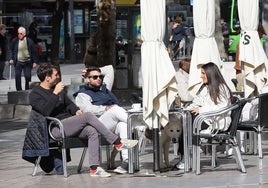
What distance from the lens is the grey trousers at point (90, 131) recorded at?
10742mm

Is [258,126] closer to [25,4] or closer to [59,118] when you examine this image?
[59,118]

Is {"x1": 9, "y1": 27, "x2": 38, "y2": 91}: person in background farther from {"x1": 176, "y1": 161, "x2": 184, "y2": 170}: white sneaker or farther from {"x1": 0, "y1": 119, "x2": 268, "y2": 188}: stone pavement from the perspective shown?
{"x1": 176, "y1": 161, "x2": 184, "y2": 170}: white sneaker

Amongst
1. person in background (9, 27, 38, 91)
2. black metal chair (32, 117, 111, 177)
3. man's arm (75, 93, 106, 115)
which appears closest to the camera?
black metal chair (32, 117, 111, 177)

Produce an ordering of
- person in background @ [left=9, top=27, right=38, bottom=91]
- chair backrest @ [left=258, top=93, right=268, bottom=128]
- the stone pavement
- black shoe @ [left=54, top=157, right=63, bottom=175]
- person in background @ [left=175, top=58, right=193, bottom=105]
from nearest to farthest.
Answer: the stone pavement
black shoe @ [left=54, top=157, right=63, bottom=175]
chair backrest @ [left=258, top=93, right=268, bottom=128]
person in background @ [left=175, top=58, right=193, bottom=105]
person in background @ [left=9, top=27, right=38, bottom=91]

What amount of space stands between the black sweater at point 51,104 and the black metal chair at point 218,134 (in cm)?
160

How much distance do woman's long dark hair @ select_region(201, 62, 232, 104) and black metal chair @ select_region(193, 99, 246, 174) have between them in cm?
27

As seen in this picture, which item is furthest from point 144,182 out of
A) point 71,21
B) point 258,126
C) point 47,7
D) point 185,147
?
point 47,7

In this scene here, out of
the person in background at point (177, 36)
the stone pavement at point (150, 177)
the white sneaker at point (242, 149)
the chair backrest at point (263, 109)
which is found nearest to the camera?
the stone pavement at point (150, 177)

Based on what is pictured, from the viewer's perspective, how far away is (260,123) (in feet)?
37.1

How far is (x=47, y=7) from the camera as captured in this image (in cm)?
4041

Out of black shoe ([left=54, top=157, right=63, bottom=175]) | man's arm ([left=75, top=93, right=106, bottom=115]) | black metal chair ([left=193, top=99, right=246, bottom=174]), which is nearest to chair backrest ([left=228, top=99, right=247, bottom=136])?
black metal chair ([left=193, top=99, right=246, bottom=174])

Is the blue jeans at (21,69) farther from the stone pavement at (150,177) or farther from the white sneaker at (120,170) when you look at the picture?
the white sneaker at (120,170)

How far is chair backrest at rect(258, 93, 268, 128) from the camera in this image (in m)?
11.2

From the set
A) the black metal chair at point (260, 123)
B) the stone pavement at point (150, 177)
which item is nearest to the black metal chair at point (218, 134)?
the stone pavement at point (150, 177)
